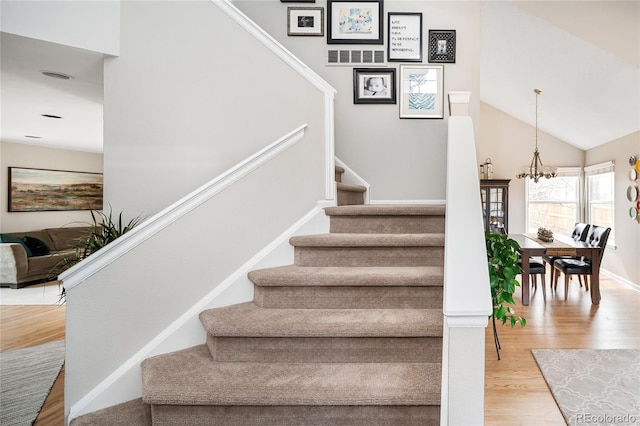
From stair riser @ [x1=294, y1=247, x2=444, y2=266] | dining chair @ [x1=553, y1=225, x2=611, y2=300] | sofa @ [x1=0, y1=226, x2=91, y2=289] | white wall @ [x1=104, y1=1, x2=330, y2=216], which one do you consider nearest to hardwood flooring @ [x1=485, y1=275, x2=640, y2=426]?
Answer: dining chair @ [x1=553, y1=225, x2=611, y2=300]

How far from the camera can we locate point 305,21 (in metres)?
3.23

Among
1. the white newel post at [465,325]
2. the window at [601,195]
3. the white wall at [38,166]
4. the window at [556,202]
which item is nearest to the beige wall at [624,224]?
the window at [601,195]

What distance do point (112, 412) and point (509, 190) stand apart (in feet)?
25.7

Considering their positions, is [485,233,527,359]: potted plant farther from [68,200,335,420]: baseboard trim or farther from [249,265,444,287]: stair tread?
[68,200,335,420]: baseboard trim

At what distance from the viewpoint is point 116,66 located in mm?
1987

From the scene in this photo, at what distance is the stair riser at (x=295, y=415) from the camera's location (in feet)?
4.25

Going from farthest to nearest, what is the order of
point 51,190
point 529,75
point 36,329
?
point 51,190 → point 529,75 → point 36,329

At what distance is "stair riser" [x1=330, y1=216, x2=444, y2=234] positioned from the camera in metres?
2.29

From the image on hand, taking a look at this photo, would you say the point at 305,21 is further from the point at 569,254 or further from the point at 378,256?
the point at 569,254

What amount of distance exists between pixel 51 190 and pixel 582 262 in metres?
9.04

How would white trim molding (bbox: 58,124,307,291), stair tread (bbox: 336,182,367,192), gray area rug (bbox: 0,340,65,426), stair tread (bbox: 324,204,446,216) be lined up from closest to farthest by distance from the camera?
white trim molding (bbox: 58,124,307,291), gray area rug (bbox: 0,340,65,426), stair tread (bbox: 324,204,446,216), stair tread (bbox: 336,182,367,192)

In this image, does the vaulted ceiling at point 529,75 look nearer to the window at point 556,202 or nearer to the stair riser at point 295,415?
the window at point 556,202

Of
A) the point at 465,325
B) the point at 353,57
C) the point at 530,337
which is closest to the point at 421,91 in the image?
the point at 353,57

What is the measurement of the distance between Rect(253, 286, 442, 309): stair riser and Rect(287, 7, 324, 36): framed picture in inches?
99.8
